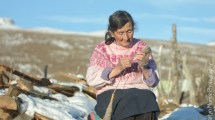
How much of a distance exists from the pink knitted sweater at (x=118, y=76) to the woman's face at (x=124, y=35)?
0.07 m

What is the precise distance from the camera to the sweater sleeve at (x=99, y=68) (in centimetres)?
385

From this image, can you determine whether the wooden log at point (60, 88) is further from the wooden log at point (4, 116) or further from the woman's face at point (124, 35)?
the woman's face at point (124, 35)

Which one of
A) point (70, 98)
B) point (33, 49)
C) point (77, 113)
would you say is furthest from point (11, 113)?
point (33, 49)

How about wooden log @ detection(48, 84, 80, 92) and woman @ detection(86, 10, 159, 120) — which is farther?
wooden log @ detection(48, 84, 80, 92)

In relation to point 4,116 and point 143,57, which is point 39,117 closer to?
point 4,116

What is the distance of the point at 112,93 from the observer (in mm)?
3891

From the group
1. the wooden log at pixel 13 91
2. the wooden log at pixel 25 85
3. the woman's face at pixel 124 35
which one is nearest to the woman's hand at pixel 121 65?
the woman's face at pixel 124 35

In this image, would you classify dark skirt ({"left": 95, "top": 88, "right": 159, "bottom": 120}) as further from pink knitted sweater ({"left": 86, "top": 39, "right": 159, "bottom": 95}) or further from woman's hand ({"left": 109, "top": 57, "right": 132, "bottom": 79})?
woman's hand ({"left": 109, "top": 57, "right": 132, "bottom": 79})

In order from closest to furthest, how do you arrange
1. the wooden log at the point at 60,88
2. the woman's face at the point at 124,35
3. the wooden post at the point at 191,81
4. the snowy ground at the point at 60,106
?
the woman's face at the point at 124,35 → the snowy ground at the point at 60,106 → the wooden log at the point at 60,88 → the wooden post at the point at 191,81

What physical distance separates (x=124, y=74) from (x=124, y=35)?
0.29m

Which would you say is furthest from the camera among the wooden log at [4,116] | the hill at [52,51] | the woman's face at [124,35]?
the hill at [52,51]

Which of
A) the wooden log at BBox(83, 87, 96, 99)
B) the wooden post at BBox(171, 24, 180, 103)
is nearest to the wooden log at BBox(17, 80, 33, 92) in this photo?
the wooden log at BBox(83, 87, 96, 99)

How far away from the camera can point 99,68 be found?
3.91 metres

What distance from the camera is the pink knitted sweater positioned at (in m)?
3.86
